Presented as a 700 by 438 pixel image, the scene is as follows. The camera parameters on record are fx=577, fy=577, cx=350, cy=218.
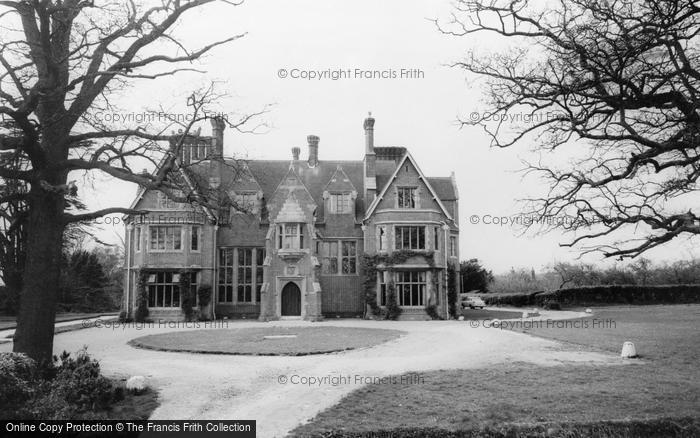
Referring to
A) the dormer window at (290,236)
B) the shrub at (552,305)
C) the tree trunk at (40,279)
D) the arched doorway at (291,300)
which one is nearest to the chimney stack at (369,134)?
the dormer window at (290,236)

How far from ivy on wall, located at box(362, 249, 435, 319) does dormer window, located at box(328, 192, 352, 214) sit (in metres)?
3.62

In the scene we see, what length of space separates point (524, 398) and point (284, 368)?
20.4ft

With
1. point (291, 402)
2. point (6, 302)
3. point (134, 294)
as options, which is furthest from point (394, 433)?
point (6, 302)

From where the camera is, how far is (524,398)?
1159 centimetres

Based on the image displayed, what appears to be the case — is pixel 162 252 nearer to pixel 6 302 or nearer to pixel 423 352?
pixel 6 302

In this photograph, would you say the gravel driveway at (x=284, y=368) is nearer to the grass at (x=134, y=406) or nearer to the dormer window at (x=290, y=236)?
the grass at (x=134, y=406)

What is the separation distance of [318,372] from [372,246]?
2143 centimetres

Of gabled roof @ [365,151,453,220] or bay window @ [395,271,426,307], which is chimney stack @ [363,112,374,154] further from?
bay window @ [395,271,426,307]

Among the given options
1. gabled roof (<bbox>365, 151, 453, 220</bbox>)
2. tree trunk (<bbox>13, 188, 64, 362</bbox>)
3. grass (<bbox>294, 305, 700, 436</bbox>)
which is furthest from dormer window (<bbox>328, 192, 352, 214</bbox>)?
tree trunk (<bbox>13, 188, 64, 362</bbox>)

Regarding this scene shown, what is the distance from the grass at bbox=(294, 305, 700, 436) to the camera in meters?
10.2

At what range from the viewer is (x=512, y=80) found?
1075cm

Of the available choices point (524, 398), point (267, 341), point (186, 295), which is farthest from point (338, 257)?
point (524, 398)

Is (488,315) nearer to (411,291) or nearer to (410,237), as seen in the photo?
(411,291)

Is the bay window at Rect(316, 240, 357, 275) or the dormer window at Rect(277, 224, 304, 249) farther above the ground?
the dormer window at Rect(277, 224, 304, 249)
